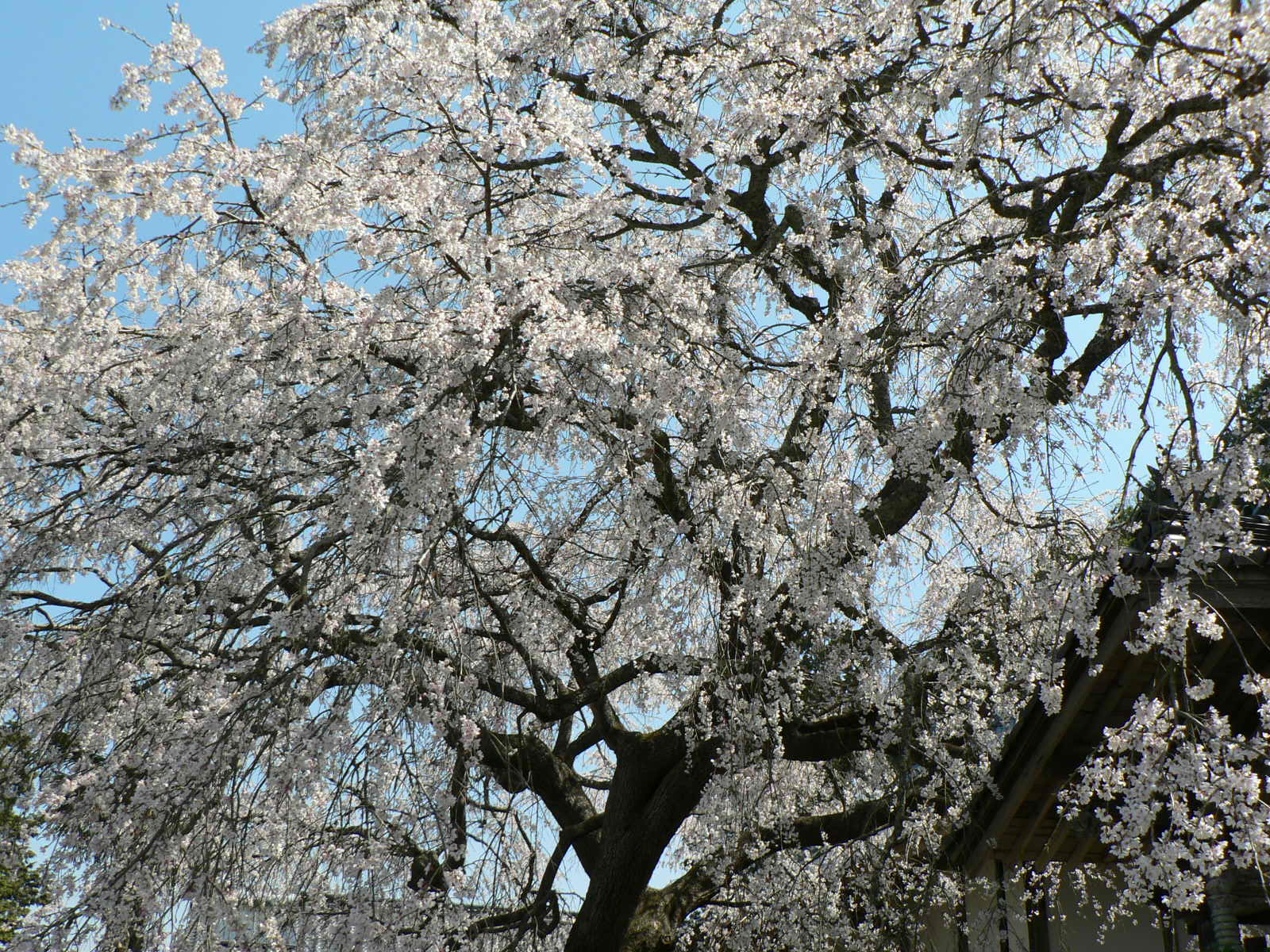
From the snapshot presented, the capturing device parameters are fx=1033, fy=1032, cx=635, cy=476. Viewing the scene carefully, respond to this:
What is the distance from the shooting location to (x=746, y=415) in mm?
6246

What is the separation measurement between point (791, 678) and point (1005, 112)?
3.46 m

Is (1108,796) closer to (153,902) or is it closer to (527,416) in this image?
(527,416)

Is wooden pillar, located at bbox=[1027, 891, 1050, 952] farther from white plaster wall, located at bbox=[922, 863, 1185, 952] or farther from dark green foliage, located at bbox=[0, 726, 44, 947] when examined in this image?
dark green foliage, located at bbox=[0, 726, 44, 947]

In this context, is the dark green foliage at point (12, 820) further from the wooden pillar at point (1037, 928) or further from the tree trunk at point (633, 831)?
the wooden pillar at point (1037, 928)

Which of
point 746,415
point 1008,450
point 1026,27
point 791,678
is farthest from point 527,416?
point 1026,27

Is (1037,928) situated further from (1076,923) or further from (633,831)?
(633,831)

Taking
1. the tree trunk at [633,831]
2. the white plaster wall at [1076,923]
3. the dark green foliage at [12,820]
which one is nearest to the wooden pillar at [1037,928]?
the white plaster wall at [1076,923]

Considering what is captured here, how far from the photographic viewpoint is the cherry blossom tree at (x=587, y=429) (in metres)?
4.65

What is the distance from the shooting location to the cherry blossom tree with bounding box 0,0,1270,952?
465cm

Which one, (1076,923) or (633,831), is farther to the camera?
(1076,923)

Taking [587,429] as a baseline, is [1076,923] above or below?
below

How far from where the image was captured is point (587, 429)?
19.4 ft

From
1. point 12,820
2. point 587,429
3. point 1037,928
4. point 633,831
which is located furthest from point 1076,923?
point 12,820

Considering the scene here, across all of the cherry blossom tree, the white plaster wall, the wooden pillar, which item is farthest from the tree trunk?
the wooden pillar
